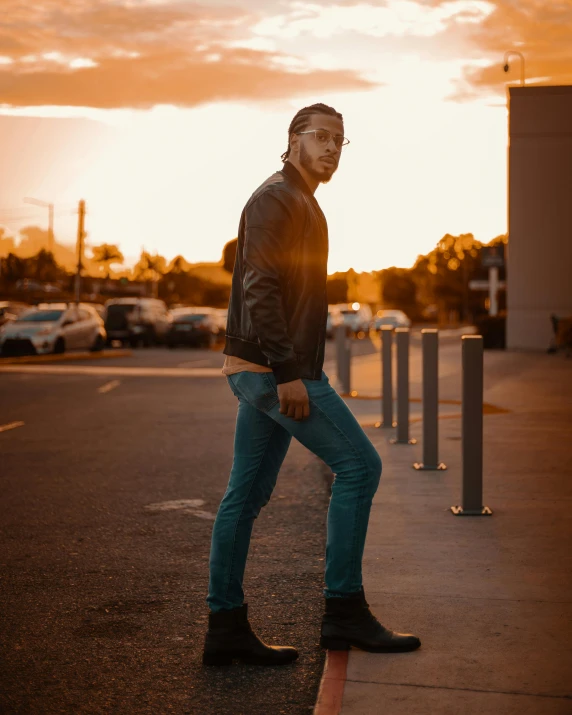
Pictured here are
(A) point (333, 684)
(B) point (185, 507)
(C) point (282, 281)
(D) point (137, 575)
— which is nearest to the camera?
(A) point (333, 684)

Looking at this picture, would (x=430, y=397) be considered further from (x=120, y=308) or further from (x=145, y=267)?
(x=145, y=267)

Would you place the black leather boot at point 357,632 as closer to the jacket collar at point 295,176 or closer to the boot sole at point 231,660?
the boot sole at point 231,660

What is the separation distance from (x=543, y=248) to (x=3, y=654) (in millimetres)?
27403

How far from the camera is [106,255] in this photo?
162 meters

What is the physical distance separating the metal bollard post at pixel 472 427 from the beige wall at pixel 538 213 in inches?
942

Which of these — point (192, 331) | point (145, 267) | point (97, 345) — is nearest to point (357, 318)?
point (192, 331)

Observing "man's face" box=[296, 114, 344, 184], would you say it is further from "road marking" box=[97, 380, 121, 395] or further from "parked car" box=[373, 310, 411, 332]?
"parked car" box=[373, 310, 411, 332]

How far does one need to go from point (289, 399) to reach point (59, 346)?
2517cm

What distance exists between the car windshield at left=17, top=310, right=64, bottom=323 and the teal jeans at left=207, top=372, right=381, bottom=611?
25156 mm

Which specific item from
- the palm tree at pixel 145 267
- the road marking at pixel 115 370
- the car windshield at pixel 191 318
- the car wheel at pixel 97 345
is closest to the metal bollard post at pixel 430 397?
the road marking at pixel 115 370

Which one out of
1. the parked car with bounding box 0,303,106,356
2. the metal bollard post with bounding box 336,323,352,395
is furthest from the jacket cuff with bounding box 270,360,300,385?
the parked car with bounding box 0,303,106,356

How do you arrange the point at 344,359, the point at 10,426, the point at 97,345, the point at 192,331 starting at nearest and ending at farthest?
1. the point at 10,426
2. the point at 344,359
3. the point at 97,345
4. the point at 192,331

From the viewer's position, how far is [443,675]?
143 inches

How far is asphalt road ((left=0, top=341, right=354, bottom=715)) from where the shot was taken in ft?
11.7
